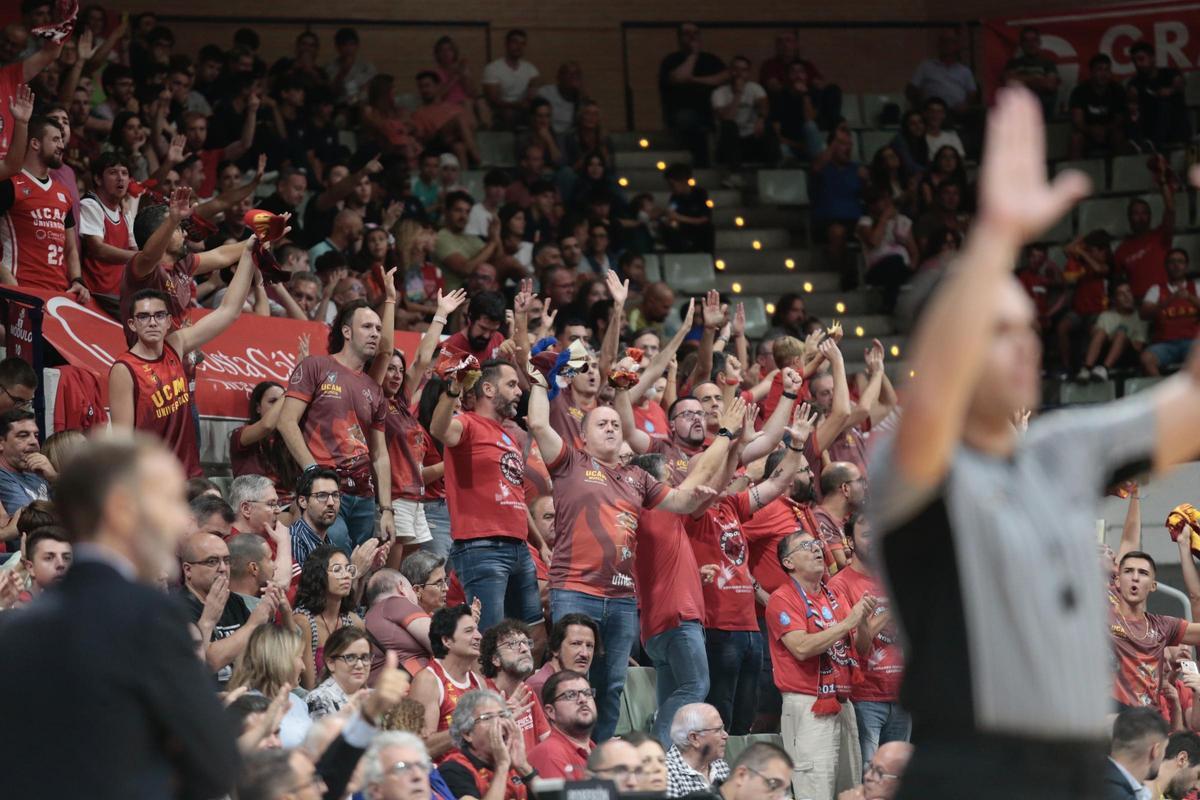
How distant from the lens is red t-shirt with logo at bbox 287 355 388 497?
340 inches

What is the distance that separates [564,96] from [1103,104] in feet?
15.3

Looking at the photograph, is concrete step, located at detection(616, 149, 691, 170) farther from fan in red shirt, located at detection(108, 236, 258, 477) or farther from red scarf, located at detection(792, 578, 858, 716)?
fan in red shirt, located at detection(108, 236, 258, 477)

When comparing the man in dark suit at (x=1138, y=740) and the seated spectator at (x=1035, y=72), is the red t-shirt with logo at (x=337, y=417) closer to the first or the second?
the man in dark suit at (x=1138, y=740)

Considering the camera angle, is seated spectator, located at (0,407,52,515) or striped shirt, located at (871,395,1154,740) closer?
striped shirt, located at (871,395,1154,740)

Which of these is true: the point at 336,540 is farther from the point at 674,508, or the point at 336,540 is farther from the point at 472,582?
the point at 674,508

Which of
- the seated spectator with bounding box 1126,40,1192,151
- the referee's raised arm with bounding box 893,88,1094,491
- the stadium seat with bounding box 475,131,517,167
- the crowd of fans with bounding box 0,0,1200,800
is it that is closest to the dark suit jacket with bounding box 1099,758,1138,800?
the crowd of fans with bounding box 0,0,1200,800

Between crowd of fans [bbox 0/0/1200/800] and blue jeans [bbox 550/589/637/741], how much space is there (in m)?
0.02

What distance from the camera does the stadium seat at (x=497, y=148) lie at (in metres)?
14.7

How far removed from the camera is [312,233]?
11648 millimetres

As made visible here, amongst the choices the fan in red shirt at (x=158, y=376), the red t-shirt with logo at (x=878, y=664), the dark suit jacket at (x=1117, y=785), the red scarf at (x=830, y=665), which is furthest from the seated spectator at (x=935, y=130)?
the dark suit jacket at (x=1117, y=785)

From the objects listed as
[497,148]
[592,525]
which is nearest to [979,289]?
[592,525]

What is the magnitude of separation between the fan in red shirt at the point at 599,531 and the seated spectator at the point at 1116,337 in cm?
636

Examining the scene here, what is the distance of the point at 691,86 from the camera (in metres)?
15.5

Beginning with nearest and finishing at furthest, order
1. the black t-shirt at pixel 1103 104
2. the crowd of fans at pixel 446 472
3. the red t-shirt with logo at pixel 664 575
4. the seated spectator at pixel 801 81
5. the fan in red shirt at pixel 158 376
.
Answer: the crowd of fans at pixel 446 472
the fan in red shirt at pixel 158 376
the red t-shirt with logo at pixel 664 575
the black t-shirt at pixel 1103 104
the seated spectator at pixel 801 81
